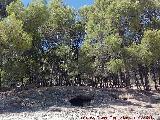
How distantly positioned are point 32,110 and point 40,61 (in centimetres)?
2025

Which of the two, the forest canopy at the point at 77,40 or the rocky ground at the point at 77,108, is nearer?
the rocky ground at the point at 77,108

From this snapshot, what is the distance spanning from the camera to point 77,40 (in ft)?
194

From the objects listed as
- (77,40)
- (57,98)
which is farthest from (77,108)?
(77,40)

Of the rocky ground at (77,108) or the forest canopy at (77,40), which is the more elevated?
the forest canopy at (77,40)

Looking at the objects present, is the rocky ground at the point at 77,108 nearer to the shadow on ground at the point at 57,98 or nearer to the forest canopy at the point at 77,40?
the shadow on ground at the point at 57,98

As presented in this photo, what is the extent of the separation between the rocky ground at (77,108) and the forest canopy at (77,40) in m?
4.73

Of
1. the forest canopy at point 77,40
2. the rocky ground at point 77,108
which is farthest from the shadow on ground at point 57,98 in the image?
the forest canopy at point 77,40

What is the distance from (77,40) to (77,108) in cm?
2111

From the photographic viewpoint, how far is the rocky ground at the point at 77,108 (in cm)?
3478

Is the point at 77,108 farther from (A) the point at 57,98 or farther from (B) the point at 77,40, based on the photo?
(B) the point at 77,40

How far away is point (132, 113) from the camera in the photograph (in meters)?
36.9

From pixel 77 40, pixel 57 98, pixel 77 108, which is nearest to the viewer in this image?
pixel 77 108

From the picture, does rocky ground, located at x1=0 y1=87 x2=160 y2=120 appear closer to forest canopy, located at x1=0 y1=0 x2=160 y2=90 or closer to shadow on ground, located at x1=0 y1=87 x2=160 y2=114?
shadow on ground, located at x1=0 y1=87 x2=160 y2=114

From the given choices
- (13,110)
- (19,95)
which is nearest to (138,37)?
(19,95)
